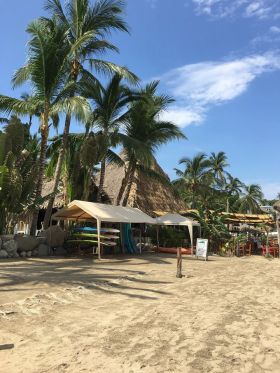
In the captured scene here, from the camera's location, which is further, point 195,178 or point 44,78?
point 195,178

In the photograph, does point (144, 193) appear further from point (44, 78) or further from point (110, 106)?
point (44, 78)

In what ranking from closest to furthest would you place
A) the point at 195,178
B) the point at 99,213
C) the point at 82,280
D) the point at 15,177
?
the point at 82,280, the point at 15,177, the point at 99,213, the point at 195,178

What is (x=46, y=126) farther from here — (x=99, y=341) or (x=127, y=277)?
(x=99, y=341)

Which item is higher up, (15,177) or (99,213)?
(15,177)

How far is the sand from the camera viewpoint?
4.20m

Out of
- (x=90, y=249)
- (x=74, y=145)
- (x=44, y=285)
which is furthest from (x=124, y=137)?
(x=44, y=285)

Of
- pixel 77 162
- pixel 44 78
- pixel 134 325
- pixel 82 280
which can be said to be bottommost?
pixel 134 325

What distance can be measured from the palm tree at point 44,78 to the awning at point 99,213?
4.38 feet

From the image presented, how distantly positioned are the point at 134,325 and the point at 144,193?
20.1m

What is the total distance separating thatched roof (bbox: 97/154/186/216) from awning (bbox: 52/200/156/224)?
5825 millimetres

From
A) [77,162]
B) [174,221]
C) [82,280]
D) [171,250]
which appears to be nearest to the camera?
[82,280]

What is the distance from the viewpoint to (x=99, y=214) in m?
14.9

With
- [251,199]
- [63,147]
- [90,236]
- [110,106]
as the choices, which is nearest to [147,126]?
[110,106]

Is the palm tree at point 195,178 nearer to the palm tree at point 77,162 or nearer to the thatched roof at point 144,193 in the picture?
the thatched roof at point 144,193
